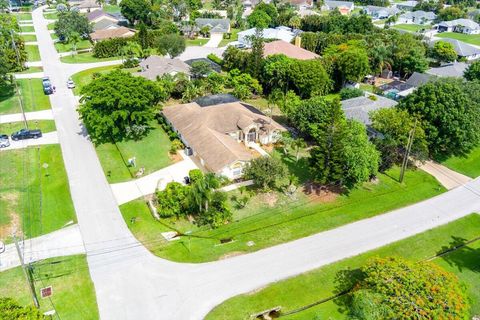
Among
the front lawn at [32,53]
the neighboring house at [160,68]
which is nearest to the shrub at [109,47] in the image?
the front lawn at [32,53]

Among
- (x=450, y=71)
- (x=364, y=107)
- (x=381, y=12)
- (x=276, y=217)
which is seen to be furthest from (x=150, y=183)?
(x=381, y=12)

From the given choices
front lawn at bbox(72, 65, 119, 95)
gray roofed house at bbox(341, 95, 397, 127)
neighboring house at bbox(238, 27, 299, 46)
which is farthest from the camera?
neighboring house at bbox(238, 27, 299, 46)

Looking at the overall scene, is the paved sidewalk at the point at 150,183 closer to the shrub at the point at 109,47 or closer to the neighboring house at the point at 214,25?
the shrub at the point at 109,47

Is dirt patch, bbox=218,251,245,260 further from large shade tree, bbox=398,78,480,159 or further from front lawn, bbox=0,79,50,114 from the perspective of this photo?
front lawn, bbox=0,79,50,114

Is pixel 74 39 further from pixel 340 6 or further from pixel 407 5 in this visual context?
pixel 407 5

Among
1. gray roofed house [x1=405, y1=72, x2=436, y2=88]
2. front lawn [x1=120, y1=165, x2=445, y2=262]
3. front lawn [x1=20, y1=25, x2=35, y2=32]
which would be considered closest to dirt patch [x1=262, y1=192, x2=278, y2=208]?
front lawn [x1=120, y1=165, x2=445, y2=262]

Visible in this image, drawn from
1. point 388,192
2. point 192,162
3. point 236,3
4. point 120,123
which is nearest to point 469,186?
point 388,192

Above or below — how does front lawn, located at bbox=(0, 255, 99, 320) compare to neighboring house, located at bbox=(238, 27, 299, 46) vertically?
below

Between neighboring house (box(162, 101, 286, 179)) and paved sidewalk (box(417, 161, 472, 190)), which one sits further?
paved sidewalk (box(417, 161, 472, 190))

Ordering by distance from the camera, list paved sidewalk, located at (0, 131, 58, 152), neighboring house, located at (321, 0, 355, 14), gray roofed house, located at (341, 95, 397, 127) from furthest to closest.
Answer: neighboring house, located at (321, 0, 355, 14), gray roofed house, located at (341, 95, 397, 127), paved sidewalk, located at (0, 131, 58, 152)

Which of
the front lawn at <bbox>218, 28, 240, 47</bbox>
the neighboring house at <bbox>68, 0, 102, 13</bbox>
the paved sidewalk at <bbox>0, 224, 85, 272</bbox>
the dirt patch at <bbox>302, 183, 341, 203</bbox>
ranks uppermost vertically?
the neighboring house at <bbox>68, 0, 102, 13</bbox>
